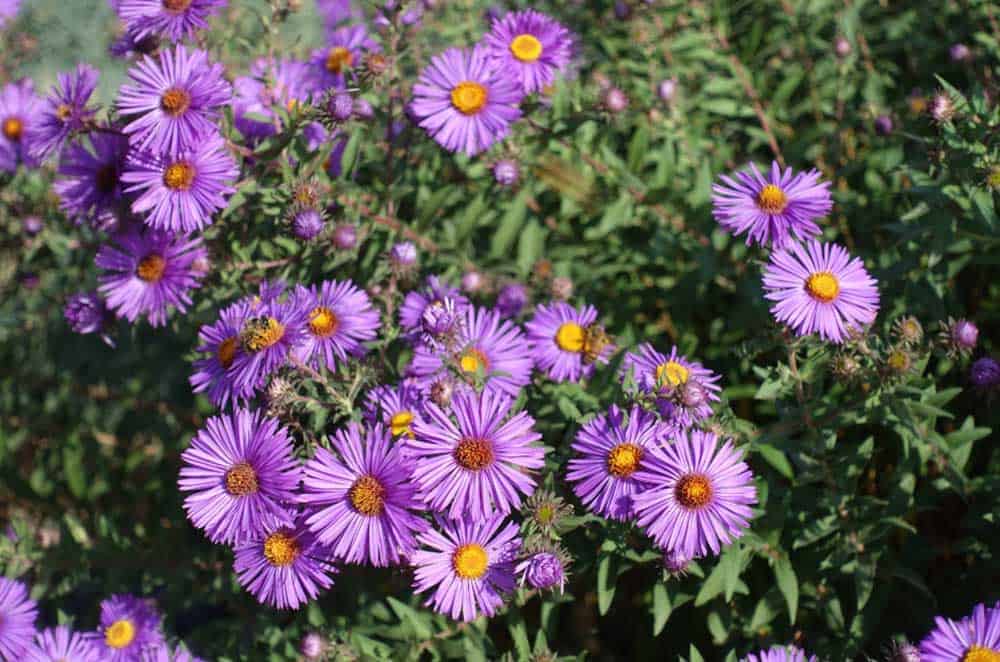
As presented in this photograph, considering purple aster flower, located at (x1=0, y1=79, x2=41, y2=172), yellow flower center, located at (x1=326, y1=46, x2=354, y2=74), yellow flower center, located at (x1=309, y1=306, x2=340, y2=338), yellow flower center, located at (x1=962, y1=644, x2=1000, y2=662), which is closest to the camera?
yellow flower center, located at (x1=962, y1=644, x2=1000, y2=662)

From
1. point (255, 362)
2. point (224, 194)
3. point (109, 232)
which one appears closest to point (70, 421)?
point (109, 232)

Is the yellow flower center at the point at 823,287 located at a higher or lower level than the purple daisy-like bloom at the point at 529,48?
lower

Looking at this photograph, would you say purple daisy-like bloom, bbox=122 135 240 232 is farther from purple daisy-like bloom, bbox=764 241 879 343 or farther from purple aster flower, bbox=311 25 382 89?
purple daisy-like bloom, bbox=764 241 879 343

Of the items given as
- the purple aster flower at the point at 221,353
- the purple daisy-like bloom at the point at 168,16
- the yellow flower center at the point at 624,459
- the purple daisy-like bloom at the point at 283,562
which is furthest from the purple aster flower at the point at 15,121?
the yellow flower center at the point at 624,459

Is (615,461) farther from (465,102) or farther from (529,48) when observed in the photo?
(529,48)

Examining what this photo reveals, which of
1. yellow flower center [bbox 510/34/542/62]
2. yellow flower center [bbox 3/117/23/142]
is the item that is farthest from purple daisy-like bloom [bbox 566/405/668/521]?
yellow flower center [bbox 3/117/23/142]

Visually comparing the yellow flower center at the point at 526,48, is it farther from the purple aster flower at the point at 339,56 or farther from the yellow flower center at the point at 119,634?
the yellow flower center at the point at 119,634

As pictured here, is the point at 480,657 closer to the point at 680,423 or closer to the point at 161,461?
the point at 680,423
